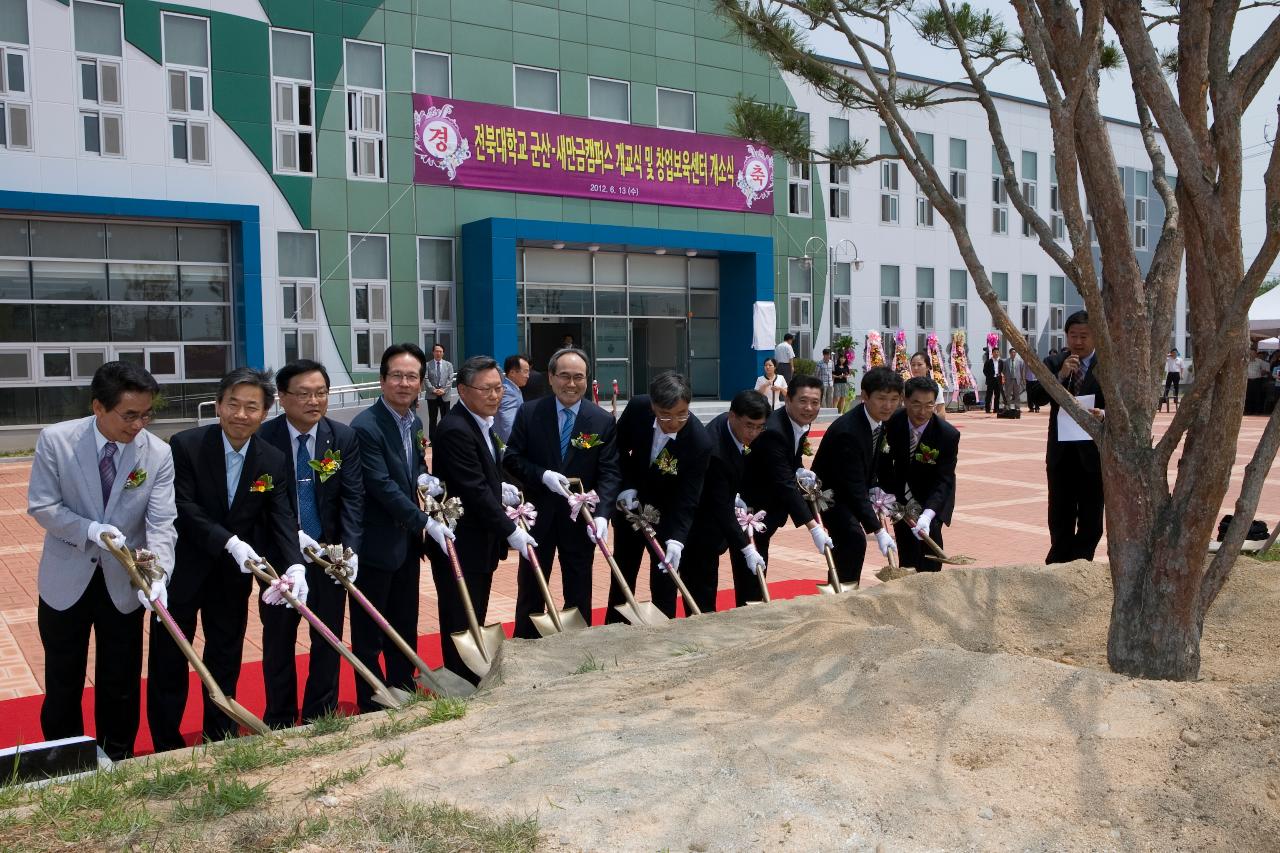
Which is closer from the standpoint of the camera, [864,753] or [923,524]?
[864,753]

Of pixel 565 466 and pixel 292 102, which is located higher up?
pixel 292 102

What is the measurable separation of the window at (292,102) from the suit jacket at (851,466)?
1467 cm

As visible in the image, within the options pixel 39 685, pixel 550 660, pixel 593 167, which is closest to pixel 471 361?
pixel 550 660

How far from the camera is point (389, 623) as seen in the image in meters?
4.88

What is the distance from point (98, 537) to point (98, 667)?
22.7 inches

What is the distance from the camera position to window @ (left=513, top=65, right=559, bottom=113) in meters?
20.7

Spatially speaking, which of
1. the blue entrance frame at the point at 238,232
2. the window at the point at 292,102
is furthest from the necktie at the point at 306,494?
the window at the point at 292,102

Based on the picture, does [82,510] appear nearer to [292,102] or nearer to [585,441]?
[585,441]

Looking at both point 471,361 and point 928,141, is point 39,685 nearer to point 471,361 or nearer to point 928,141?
point 471,361

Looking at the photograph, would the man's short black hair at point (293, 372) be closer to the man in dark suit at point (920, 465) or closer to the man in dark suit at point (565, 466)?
the man in dark suit at point (565, 466)

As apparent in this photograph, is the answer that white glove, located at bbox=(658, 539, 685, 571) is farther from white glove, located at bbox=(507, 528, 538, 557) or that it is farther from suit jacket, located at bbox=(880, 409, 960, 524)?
suit jacket, located at bbox=(880, 409, 960, 524)

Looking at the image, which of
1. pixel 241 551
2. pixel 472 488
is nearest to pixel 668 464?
pixel 472 488

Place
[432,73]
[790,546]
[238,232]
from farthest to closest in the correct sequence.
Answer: [432,73]
[238,232]
[790,546]

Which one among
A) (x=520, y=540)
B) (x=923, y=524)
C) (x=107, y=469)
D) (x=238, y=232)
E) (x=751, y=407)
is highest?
(x=238, y=232)
